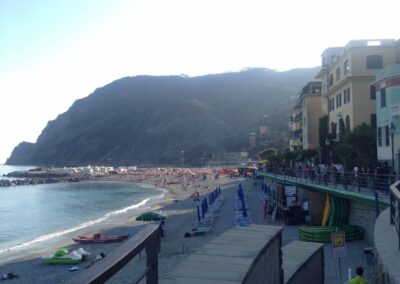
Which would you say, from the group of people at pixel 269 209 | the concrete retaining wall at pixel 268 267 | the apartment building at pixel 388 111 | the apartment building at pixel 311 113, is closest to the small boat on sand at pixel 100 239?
the group of people at pixel 269 209

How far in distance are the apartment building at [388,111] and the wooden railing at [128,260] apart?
74.4 ft

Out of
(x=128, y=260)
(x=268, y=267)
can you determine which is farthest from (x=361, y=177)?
(x=128, y=260)

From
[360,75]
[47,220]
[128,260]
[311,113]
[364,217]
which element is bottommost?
[47,220]

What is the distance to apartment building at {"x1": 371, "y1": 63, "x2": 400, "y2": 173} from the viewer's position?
24422 mm

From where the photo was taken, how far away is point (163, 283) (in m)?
3.80

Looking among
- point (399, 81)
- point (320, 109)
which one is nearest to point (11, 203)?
point (320, 109)

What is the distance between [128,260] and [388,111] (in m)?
25.4

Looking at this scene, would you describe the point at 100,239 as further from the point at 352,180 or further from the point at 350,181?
the point at 352,180

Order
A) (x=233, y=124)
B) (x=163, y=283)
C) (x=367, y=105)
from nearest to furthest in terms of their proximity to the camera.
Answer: (x=163, y=283), (x=367, y=105), (x=233, y=124)

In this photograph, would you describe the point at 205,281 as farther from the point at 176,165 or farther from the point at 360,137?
the point at 176,165

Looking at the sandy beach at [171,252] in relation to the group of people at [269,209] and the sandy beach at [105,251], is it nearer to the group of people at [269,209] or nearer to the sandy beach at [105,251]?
the sandy beach at [105,251]

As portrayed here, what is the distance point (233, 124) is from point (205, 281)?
195 m

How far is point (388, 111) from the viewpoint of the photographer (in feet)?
83.1

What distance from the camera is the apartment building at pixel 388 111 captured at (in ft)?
80.1
